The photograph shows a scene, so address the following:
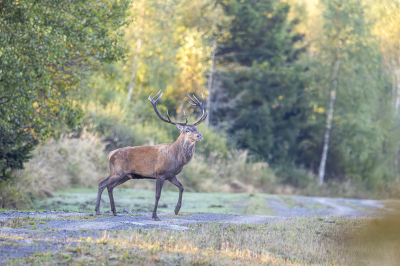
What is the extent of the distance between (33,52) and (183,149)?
6.02 m

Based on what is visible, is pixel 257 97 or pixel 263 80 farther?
pixel 257 97

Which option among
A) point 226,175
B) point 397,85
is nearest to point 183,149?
point 226,175

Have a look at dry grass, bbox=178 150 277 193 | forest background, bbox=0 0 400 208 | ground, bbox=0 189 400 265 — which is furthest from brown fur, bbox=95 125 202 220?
dry grass, bbox=178 150 277 193

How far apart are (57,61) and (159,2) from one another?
24.5 m

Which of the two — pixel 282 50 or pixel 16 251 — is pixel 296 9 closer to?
pixel 282 50

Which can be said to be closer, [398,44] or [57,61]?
[57,61]

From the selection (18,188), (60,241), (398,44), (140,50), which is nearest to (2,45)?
(18,188)

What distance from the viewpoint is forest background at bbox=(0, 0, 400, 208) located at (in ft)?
105

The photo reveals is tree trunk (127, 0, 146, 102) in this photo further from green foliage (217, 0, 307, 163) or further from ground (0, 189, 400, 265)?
ground (0, 189, 400, 265)

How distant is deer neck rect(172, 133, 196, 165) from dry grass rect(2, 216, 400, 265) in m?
1.75

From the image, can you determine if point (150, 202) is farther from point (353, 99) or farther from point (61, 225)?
point (353, 99)

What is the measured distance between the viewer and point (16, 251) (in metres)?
9.07

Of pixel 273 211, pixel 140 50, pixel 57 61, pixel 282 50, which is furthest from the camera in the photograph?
pixel 282 50

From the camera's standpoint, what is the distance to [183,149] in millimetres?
13688
